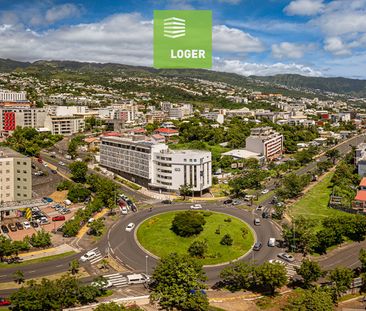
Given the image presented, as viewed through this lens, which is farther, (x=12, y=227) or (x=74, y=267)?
(x=12, y=227)

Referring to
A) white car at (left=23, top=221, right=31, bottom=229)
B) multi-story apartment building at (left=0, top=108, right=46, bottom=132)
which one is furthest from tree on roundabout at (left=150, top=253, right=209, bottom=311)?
multi-story apartment building at (left=0, top=108, right=46, bottom=132)

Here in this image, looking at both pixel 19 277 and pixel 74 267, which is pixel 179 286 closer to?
pixel 74 267

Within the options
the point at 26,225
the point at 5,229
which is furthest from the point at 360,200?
the point at 5,229

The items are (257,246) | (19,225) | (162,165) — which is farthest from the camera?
(162,165)

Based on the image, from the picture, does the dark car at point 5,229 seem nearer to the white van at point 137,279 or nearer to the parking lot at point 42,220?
the parking lot at point 42,220

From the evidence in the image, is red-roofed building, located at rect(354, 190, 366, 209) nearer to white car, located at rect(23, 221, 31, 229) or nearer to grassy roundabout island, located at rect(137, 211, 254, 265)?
grassy roundabout island, located at rect(137, 211, 254, 265)

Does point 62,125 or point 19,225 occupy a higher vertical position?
point 62,125

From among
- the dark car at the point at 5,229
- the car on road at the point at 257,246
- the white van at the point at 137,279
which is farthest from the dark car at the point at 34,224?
the car on road at the point at 257,246
